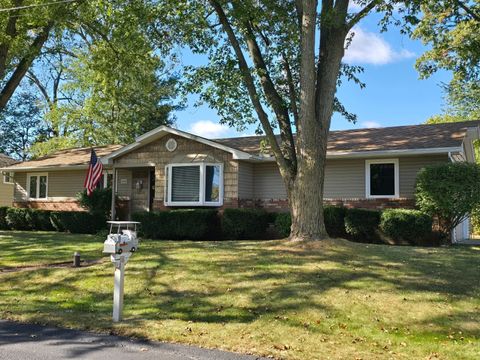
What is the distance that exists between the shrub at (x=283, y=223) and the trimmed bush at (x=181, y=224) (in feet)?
7.83

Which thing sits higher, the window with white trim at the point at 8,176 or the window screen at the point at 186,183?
the window with white trim at the point at 8,176

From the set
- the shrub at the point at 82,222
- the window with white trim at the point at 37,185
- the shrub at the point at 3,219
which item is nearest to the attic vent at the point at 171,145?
the shrub at the point at 82,222

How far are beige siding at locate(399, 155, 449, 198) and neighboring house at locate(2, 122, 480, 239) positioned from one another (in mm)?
30

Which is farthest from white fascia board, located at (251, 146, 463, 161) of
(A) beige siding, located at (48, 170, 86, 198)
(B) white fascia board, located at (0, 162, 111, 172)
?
(A) beige siding, located at (48, 170, 86, 198)

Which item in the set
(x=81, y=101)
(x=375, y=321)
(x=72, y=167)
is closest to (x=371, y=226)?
(x=375, y=321)

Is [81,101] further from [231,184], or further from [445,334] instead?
[445,334]

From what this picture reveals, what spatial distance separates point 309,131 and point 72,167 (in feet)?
48.3

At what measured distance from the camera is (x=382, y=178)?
16844 mm

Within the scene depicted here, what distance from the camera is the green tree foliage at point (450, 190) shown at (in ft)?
45.8

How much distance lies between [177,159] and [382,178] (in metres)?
7.56

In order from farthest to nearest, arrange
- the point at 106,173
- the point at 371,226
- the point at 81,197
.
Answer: the point at 106,173 < the point at 81,197 < the point at 371,226

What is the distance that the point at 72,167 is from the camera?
910 inches

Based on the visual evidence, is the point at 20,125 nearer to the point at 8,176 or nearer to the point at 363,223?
the point at 8,176

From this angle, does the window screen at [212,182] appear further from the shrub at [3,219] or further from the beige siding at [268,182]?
the shrub at [3,219]
